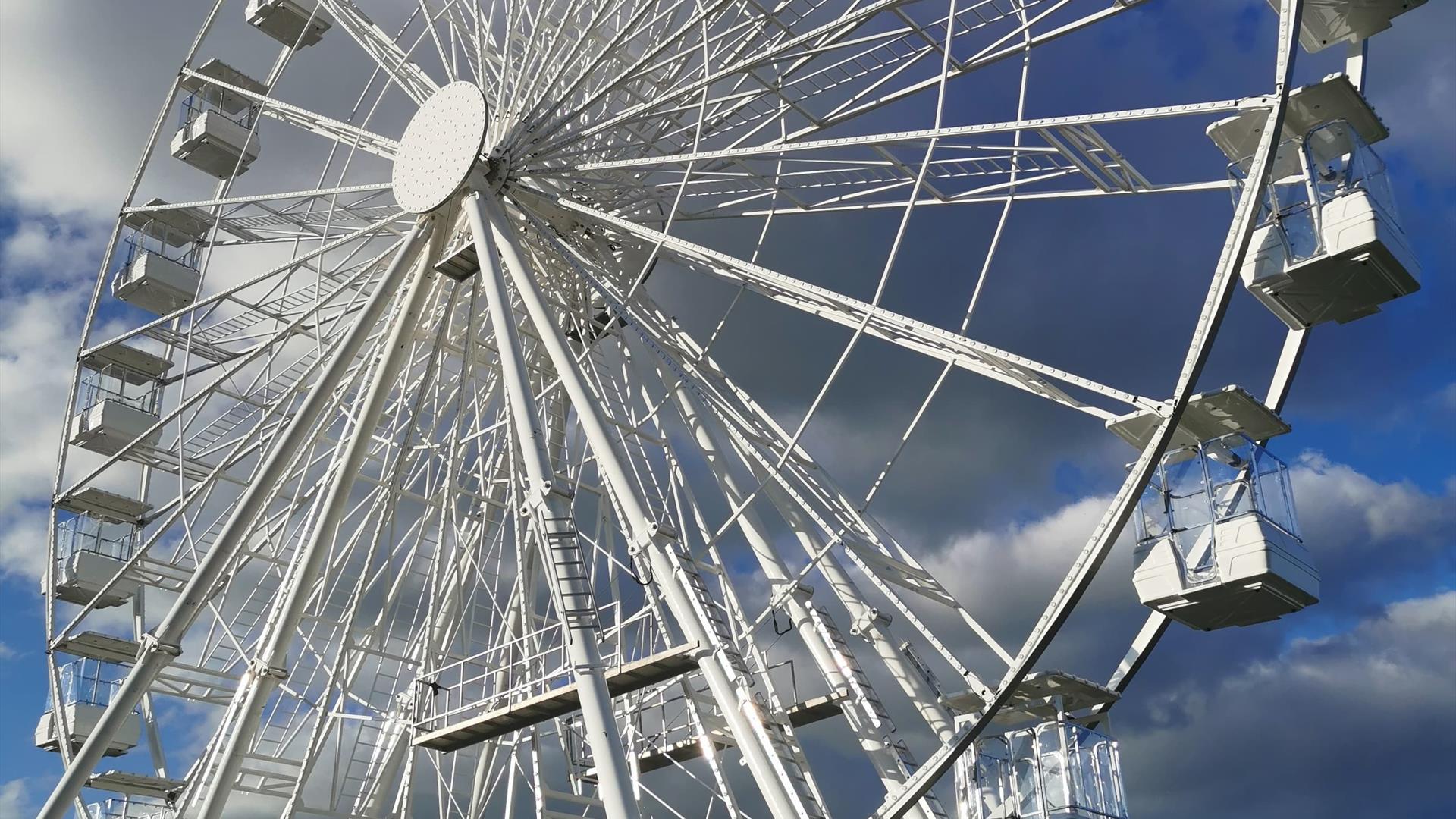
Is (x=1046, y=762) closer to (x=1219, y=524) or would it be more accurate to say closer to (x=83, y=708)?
(x=1219, y=524)

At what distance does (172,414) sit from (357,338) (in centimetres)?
503

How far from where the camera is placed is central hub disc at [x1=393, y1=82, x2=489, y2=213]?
15.4 metres

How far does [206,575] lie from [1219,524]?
983cm

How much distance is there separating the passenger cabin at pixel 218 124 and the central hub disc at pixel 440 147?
6.72 metres

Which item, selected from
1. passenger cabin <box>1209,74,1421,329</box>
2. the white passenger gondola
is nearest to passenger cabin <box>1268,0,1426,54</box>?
passenger cabin <box>1209,74,1421,329</box>

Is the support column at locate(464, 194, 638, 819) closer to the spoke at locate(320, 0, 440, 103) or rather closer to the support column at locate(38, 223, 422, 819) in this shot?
the support column at locate(38, 223, 422, 819)

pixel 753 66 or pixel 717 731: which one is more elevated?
pixel 753 66

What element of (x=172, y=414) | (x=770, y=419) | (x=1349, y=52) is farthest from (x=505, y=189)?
(x=1349, y=52)

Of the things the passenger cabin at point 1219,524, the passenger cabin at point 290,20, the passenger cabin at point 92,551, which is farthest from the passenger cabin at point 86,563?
the passenger cabin at point 1219,524

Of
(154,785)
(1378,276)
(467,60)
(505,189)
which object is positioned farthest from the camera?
(154,785)

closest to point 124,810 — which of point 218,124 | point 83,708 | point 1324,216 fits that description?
point 83,708

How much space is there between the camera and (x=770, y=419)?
1562 centimetres

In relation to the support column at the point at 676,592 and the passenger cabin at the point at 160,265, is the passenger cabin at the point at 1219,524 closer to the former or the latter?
the support column at the point at 676,592

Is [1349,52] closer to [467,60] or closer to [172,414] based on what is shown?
[467,60]
